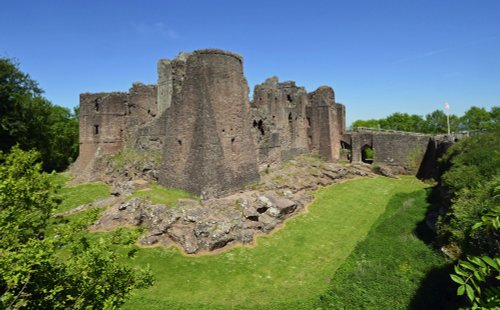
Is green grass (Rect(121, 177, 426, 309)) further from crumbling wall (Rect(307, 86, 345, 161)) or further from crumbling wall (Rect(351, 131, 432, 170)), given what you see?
crumbling wall (Rect(307, 86, 345, 161))

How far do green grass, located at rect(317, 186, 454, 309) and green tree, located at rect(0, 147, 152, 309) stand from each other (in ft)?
25.7

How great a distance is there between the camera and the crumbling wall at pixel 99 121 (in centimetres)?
2920

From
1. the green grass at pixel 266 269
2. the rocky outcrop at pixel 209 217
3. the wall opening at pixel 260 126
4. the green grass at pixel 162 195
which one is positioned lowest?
the green grass at pixel 266 269

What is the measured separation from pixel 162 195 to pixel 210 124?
5.62 m

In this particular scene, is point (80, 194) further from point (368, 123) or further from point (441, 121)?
point (368, 123)

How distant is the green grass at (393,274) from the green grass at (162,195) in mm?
10547

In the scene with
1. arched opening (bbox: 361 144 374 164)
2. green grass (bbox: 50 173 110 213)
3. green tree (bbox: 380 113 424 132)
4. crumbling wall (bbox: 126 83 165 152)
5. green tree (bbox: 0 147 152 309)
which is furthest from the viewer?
green tree (bbox: 380 113 424 132)

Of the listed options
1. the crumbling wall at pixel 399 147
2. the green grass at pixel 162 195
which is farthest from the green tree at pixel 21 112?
the crumbling wall at pixel 399 147

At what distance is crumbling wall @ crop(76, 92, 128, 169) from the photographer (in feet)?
95.8

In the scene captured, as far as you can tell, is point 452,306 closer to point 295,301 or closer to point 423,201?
point 295,301

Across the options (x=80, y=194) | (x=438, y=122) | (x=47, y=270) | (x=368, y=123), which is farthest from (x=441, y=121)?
(x=47, y=270)

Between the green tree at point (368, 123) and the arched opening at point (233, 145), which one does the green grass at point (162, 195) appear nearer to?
the arched opening at point (233, 145)

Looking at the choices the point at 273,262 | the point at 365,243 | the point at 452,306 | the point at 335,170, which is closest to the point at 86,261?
the point at 273,262

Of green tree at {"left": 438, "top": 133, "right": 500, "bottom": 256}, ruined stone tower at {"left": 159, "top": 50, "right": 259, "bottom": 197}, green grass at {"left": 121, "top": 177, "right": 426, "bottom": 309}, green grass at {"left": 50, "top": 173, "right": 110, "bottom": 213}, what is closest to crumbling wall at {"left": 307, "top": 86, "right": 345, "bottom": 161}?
green grass at {"left": 121, "top": 177, "right": 426, "bottom": 309}
